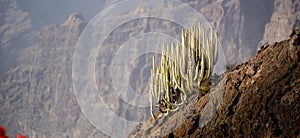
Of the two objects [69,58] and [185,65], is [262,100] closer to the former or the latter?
[185,65]

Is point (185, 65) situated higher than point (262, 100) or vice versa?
point (185, 65)

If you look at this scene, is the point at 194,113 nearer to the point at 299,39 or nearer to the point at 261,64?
the point at 261,64

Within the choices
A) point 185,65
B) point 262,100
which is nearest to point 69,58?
point 185,65

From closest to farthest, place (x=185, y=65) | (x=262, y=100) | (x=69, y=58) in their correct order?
(x=262, y=100), (x=185, y=65), (x=69, y=58)

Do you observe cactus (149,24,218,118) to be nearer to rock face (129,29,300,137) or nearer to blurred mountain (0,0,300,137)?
rock face (129,29,300,137)

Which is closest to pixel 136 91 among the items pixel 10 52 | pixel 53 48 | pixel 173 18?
A: pixel 173 18

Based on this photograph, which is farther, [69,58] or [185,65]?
[69,58]
